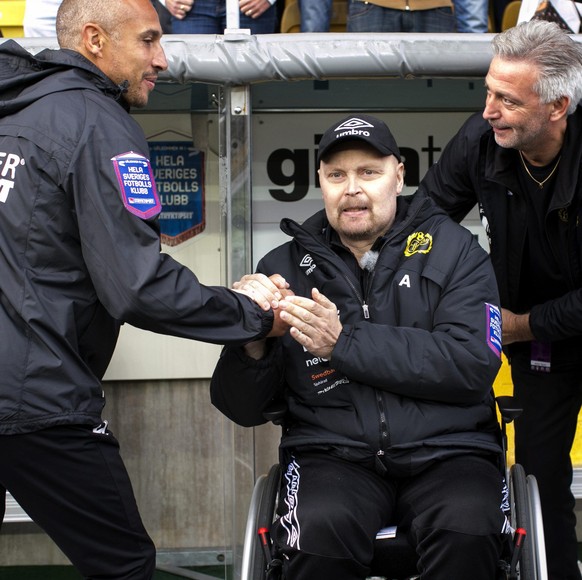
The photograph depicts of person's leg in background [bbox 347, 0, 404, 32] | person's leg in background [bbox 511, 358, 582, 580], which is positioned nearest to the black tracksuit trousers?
person's leg in background [bbox 511, 358, 582, 580]

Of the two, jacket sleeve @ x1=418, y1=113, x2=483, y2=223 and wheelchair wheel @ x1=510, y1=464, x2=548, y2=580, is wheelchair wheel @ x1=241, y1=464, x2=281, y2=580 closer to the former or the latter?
wheelchair wheel @ x1=510, y1=464, x2=548, y2=580

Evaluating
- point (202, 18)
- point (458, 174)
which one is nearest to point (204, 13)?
point (202, 18)

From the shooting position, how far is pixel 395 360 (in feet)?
9.35

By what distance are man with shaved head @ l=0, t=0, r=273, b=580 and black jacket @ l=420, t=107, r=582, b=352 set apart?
118cm

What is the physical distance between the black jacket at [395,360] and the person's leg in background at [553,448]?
0.70 meters

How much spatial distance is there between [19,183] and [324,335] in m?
0.94

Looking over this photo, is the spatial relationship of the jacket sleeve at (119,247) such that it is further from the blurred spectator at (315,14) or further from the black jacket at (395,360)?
the blurred spectator at (315,14)

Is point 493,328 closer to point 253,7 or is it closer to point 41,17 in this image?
point 253,7

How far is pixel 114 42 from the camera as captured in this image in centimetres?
288

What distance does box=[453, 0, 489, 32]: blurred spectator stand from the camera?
14.3ft

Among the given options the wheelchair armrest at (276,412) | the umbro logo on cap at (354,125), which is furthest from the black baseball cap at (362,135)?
the wheelchair armrest at (276,412)

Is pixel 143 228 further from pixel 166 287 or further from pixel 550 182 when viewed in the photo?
pixel 550 182

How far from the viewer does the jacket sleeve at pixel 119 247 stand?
2561 mm

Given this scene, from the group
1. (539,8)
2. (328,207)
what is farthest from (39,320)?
(539,8)
